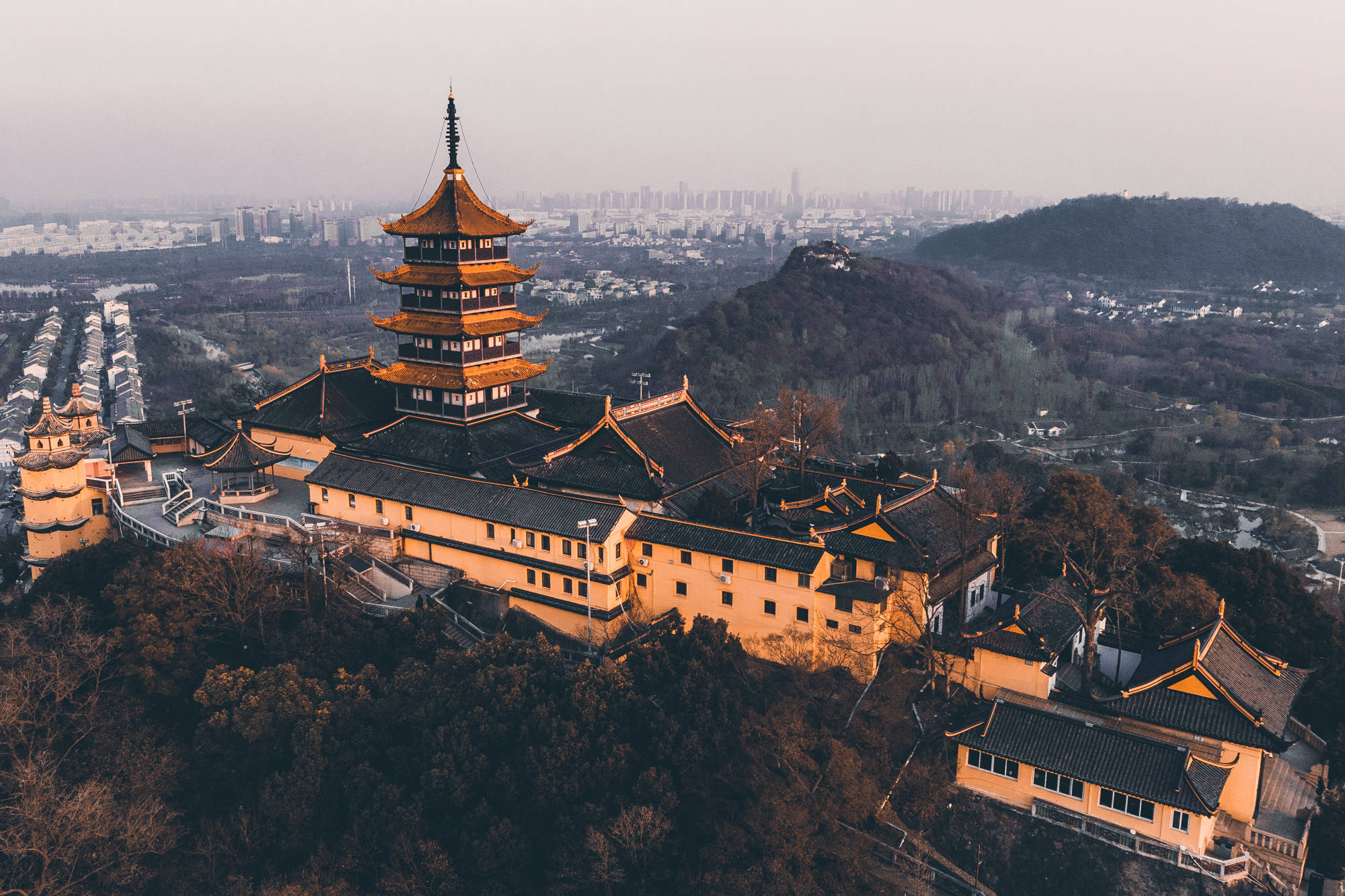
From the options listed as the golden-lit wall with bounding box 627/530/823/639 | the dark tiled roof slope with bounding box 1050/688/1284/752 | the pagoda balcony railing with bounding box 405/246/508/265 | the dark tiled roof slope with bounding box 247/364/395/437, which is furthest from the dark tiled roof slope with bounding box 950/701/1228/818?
the dark tiled roof slope with bounding box 247/364/395/437

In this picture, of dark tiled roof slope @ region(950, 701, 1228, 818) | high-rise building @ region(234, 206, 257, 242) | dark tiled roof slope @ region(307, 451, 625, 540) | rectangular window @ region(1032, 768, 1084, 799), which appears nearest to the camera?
dark tiled roof slope @ region(950, 701, 1228, 818)

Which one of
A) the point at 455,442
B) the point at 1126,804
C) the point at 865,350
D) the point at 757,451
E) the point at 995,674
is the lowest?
the point at 1126,804

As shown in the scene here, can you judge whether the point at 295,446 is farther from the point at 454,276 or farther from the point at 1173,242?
the point at 1173,242

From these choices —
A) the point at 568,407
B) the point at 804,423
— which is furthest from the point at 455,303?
the point at 804,423

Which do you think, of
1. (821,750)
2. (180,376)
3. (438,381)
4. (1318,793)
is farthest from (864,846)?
(180,376)

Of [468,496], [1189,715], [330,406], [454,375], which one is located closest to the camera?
[1189,715]

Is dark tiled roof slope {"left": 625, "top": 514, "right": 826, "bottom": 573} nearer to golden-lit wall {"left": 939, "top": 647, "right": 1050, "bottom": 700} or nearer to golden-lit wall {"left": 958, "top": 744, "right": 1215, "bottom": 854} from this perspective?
golden-lit wall {"left": 939, "top": 647, "right": 1050, "bottom": 700}

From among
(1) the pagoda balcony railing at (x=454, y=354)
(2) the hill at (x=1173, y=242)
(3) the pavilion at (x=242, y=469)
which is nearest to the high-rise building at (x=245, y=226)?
(2) the hill at (x=1173, y=242)
